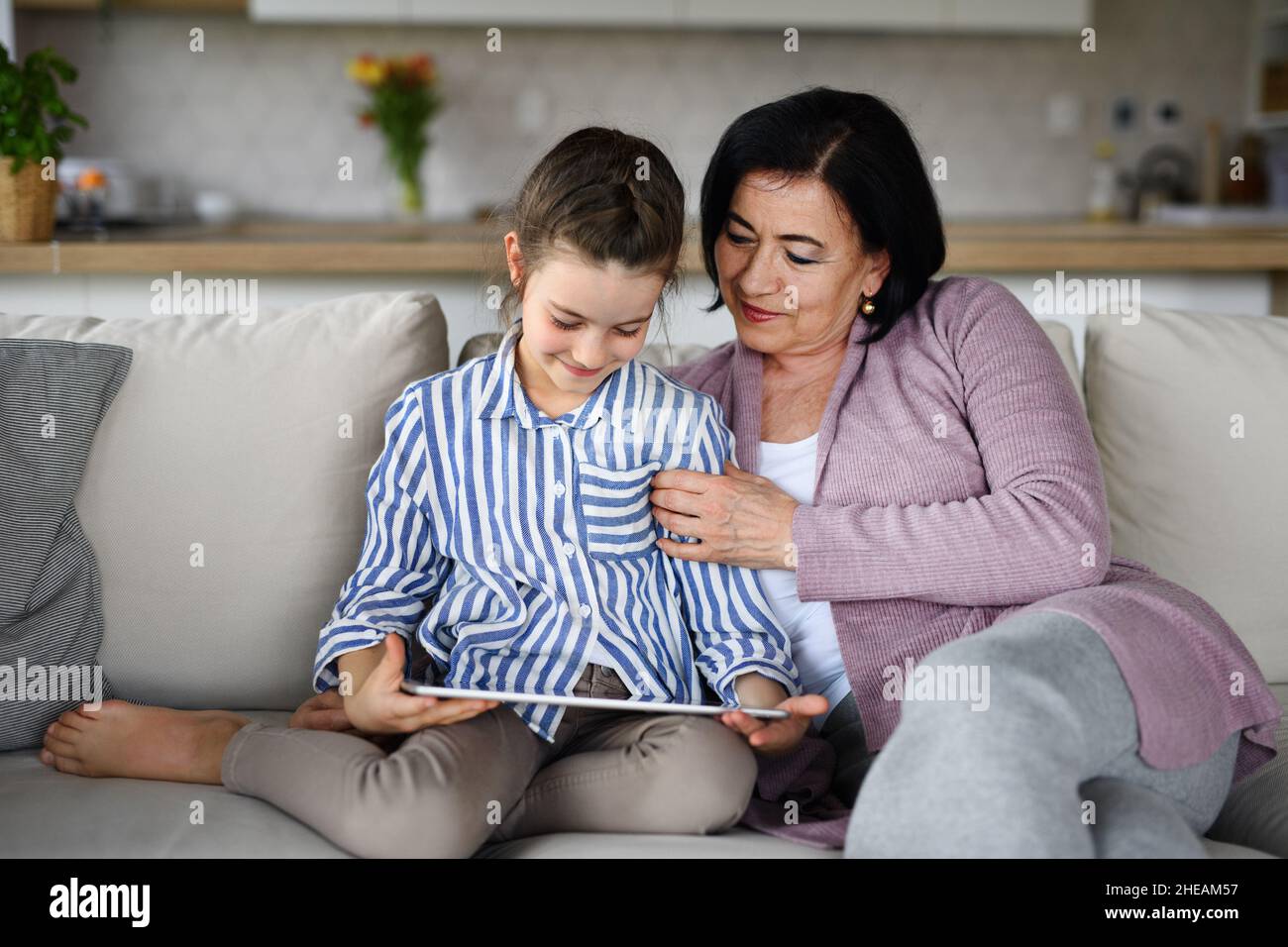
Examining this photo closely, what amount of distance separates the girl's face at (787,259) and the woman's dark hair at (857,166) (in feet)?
0.06

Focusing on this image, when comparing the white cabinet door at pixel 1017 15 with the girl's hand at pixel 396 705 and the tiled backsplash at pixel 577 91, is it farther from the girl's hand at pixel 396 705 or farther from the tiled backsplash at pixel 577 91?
the girl's hand at pixel 396 705

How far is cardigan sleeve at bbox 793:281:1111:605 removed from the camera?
4.71 ft

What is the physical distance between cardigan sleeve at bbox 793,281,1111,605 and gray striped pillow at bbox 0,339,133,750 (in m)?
0.95

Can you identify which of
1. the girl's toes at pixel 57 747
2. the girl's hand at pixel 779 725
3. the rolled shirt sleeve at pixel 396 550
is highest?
the rolled shirt sleeve at pixel 396 550

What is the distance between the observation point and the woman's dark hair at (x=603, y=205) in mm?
1350

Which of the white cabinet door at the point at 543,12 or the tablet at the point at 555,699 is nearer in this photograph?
the tablet at the point at 555,699

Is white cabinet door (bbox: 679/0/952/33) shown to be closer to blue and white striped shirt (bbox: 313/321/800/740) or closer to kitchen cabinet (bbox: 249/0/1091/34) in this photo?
kitchen cabinet (bbox: 249/0/1091/34)

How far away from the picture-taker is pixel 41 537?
5.29 feet

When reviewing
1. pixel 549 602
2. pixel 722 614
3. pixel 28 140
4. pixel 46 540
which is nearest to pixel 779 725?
pixel 722 614

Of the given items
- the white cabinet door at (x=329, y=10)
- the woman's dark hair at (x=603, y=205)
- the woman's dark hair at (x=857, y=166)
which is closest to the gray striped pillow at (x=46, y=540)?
the woman's dark hair at (x=603, y=205)

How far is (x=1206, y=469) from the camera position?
6.02 feet

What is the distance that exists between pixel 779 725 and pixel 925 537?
11.6 inches
